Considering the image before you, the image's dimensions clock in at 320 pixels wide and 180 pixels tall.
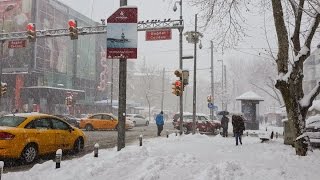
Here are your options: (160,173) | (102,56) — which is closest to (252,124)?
(160,173)

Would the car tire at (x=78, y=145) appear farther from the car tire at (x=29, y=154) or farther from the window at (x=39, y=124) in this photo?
the car tire at (x=29, y=154)

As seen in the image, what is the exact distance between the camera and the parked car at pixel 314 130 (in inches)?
688

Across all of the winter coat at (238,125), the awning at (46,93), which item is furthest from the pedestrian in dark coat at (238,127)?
the awning at (46,93)

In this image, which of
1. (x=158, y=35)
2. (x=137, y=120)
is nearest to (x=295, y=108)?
(x=158, y=35)

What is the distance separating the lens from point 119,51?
38.3 ft

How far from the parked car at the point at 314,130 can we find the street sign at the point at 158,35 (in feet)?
29.4

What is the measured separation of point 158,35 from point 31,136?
12.5m

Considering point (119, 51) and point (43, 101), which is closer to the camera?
point (119, 51)

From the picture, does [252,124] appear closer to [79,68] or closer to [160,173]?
[160,173]

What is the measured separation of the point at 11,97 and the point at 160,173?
47482mm

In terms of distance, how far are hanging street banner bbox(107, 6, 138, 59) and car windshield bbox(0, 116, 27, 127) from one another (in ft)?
11.0

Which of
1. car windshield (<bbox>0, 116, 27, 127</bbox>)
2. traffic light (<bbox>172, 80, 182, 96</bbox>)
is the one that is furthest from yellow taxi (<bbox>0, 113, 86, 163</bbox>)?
traffic light (<bbox>172, 80, 182, 96</bbox>)

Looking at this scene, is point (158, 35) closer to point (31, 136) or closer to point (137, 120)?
point (31, 136)

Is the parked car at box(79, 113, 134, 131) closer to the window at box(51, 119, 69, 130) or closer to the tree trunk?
the window at box(51, 119, 69, 130)
